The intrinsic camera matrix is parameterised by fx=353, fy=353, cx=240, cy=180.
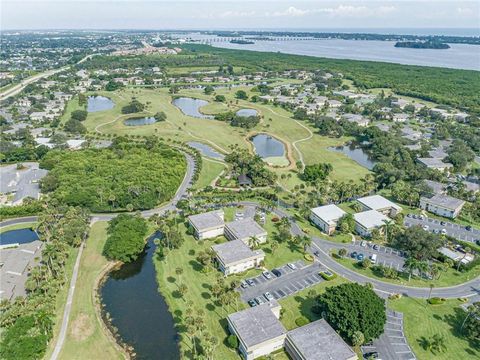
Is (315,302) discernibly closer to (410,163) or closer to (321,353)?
(321,353)

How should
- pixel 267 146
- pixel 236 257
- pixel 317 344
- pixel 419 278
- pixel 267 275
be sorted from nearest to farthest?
pixel 317 344
pixel 419 278
pixel 267 275
pixel 236 257
pixel 267 146

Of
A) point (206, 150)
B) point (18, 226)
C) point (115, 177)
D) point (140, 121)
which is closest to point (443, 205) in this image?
point (206, 150)

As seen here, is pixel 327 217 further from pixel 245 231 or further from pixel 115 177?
pixel 115 177

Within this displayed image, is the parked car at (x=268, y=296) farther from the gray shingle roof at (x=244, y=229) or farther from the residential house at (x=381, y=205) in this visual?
the residential house at (x=381, y=205)

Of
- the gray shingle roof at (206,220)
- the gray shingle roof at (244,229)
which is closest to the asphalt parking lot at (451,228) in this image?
the gray shingle roof at (244,229)

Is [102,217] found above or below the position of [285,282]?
above

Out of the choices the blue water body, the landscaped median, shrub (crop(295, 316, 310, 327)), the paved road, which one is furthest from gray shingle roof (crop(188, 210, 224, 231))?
the blue water body
